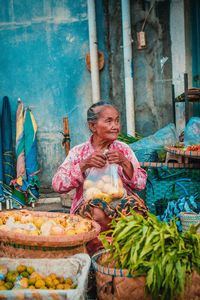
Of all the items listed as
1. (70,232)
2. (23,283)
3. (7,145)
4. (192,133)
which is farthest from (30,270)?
(7,145)

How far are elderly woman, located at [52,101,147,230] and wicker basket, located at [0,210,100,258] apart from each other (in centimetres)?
43

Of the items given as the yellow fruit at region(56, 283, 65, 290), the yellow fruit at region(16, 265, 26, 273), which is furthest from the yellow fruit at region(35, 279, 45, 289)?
the yellow fruit at region(16, 265, 26, 273)

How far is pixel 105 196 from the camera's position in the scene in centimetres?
416

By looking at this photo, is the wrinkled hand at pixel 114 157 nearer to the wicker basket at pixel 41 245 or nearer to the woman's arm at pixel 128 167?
the woman's arm at pixel 128 167

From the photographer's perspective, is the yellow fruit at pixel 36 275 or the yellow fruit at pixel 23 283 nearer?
the yellow fruit at pixel 23 283

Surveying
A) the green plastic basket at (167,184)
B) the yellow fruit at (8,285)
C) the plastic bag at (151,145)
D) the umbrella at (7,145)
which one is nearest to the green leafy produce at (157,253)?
the yellow fruit at (8,285)

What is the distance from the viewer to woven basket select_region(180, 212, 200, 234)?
16.6ft

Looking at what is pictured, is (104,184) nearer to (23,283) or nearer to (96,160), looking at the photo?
(96,160)

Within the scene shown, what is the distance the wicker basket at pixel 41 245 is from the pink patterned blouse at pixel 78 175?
0.68 metres

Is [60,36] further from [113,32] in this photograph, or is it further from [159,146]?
[159,146]

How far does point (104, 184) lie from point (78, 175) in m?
0.24

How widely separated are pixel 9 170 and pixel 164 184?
2.84 metres

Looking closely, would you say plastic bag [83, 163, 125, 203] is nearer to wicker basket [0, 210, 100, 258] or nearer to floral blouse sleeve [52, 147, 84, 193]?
floral blouse sleeve [52, 147, 84, 193]

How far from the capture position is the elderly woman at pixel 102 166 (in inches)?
163
